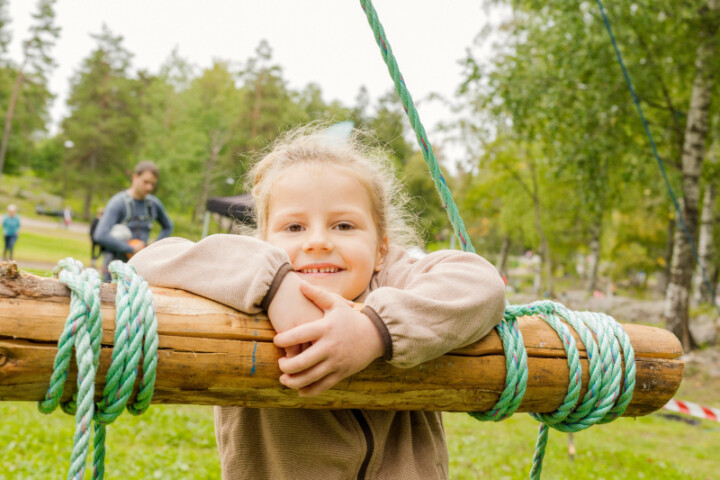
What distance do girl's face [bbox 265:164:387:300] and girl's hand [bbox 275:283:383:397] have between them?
45 centimetres

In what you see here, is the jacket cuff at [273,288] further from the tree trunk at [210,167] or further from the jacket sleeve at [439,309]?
the tree trunk at [210,167]

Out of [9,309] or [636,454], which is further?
[636,454]

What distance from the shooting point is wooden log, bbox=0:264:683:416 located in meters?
1.13

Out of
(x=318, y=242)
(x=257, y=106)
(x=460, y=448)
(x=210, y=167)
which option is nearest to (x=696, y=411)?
(x=460, y=448)

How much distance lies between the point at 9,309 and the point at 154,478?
11.5 ft

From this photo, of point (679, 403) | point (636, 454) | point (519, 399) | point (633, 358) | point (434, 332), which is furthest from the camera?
point (636, 454)

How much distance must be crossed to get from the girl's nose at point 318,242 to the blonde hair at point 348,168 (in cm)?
29

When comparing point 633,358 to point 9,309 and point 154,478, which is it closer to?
point 9,309

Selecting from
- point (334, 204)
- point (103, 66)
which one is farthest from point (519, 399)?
point (103, 66)

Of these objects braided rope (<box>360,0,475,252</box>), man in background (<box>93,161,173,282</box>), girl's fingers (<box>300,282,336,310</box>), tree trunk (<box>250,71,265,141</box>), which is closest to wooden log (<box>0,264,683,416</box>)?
girl's fingers (<box>300,282,336,310</box>)

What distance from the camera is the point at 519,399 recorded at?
1.48 m

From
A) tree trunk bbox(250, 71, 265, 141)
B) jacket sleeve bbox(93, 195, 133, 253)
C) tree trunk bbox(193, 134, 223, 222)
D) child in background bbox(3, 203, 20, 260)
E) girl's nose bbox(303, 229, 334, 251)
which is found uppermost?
tree trunk bbox(250, 71, 265, 141)

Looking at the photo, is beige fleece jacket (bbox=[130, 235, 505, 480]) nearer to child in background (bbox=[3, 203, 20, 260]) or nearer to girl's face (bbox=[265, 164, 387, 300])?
girl's face (bbox=[265, 164, 387, 300])

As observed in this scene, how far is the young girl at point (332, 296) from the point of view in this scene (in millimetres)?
1272
